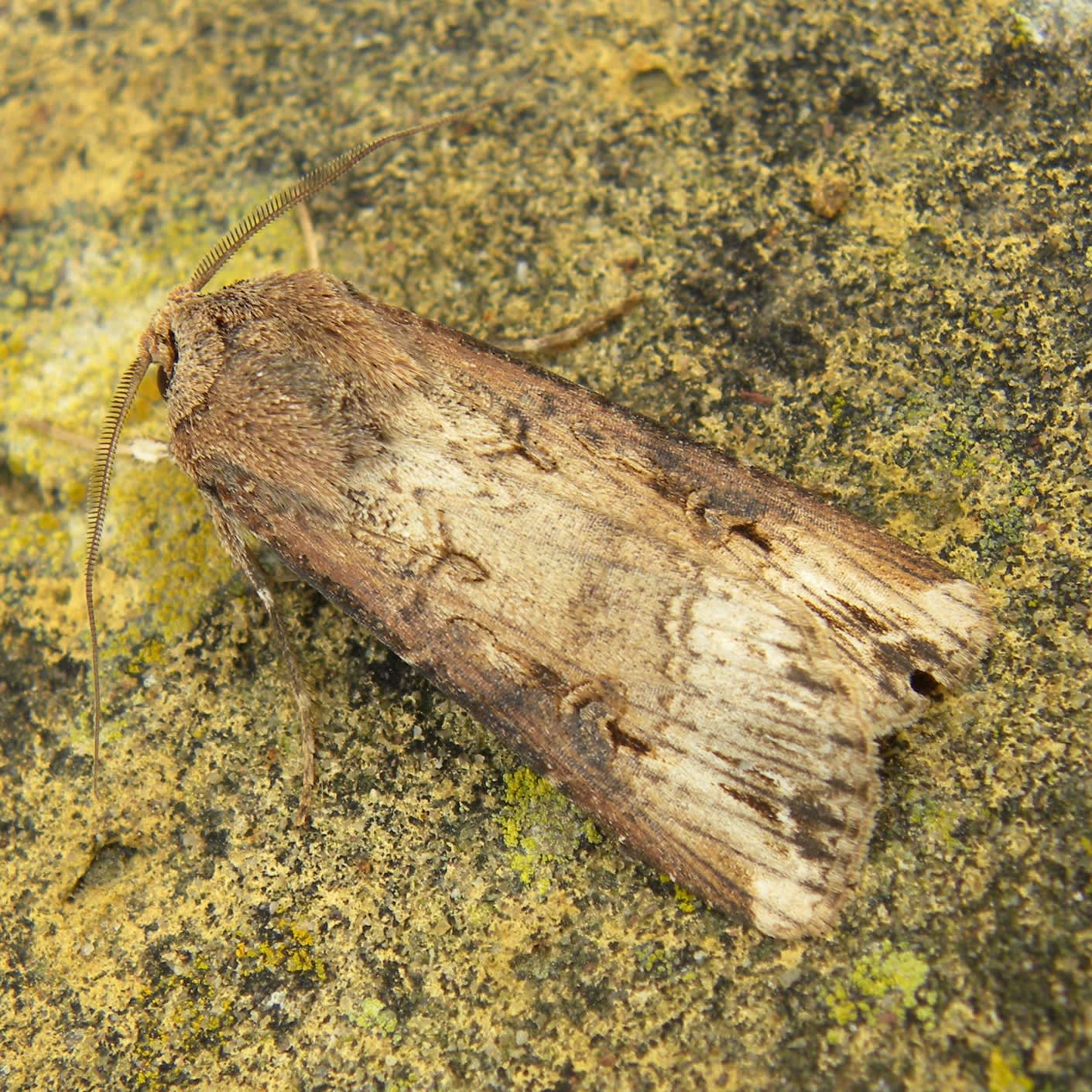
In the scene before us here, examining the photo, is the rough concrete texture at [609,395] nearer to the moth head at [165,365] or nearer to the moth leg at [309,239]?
the moth leg at [309,239]

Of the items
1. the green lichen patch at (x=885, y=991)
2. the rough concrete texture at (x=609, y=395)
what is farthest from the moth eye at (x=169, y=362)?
the green lichen patch at (x=885, y=991)

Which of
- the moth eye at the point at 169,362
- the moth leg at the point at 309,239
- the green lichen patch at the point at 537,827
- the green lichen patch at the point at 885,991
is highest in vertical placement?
the moth leg at the point at 309,239

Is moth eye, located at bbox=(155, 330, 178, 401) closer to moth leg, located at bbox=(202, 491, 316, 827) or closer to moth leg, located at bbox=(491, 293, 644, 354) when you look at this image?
moth leg, located at bbox=(202, 491, 316, 827)

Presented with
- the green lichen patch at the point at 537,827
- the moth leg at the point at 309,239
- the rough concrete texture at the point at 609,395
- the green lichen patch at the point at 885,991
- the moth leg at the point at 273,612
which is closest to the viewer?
the green lichen patch at the point at 885,991

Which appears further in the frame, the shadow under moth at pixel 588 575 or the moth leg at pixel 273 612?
the moth leg at pixel 273 612


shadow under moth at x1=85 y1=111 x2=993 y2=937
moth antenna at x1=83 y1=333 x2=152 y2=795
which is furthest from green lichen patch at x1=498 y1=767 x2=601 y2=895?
moth antenna at x1=83 y1=333 x2=152 y2=795

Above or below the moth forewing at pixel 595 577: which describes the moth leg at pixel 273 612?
below

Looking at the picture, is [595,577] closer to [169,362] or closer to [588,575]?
[588,575]
